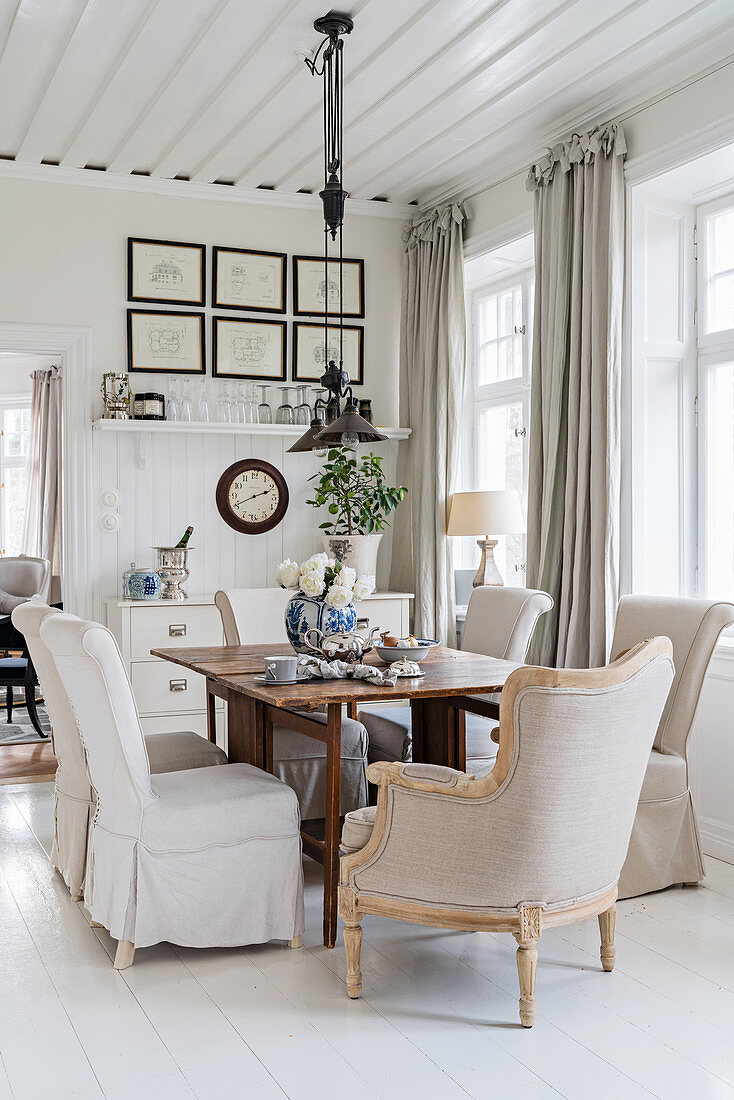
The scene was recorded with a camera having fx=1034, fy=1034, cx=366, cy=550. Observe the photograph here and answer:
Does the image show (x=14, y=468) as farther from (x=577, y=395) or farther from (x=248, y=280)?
(x=577, y=395)

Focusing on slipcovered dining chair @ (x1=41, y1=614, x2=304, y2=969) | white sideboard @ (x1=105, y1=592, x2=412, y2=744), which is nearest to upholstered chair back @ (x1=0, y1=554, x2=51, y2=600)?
white sideboard @ (x1=105, y1=592, x2=412, y2=744)

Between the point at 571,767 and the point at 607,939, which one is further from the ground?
the point at 571,767

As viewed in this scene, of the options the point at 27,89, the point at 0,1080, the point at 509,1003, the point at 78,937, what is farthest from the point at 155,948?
the point at 27,89

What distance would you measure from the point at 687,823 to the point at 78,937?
1.96m

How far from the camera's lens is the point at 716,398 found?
4.17 metres

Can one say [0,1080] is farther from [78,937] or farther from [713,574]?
[713,574]

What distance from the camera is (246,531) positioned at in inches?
223

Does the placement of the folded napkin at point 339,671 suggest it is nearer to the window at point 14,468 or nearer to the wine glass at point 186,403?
the wine glass at point 186,403

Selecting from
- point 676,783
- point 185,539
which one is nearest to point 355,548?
point 185,539

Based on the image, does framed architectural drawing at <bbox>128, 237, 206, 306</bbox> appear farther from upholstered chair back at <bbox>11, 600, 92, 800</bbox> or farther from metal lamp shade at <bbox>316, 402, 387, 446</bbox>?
upholstered chair back at <bbox>11, 600, 92, 800</bbox>

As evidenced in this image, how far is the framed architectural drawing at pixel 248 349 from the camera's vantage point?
555 cm

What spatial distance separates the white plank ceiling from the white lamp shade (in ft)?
5.14

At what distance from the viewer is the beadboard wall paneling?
17.6 ft

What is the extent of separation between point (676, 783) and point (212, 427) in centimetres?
303
